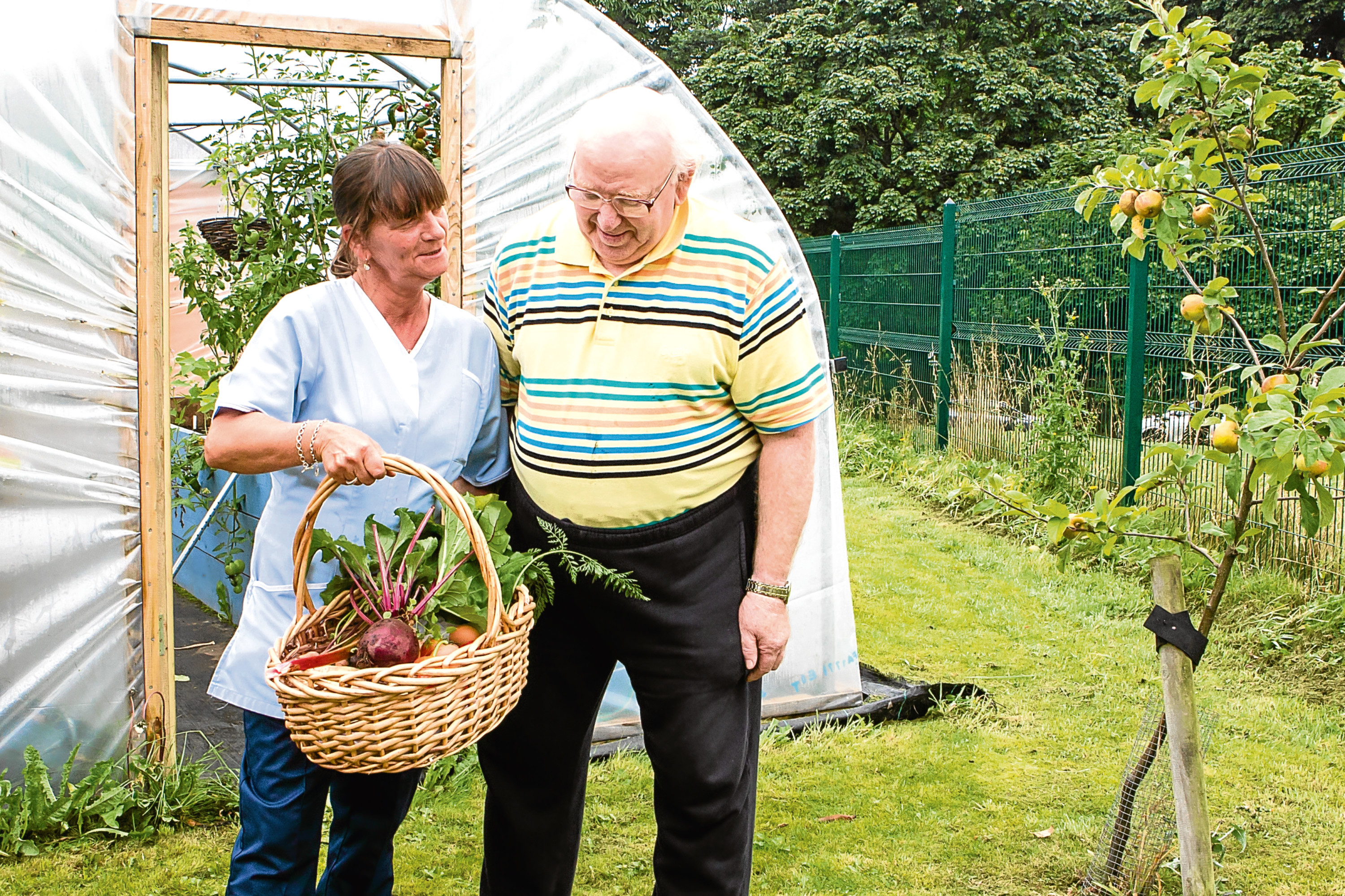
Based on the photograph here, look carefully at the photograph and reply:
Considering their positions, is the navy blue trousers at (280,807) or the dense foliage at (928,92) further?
the dense foliage at (928,92)

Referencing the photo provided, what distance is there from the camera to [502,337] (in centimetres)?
241

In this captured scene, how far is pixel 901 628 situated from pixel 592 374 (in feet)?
12.0

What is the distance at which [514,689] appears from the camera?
2.00 metres

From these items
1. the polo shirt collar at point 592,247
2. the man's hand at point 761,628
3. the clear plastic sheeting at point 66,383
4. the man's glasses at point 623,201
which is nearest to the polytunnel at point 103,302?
the clear plastic sheeting at point 66,383

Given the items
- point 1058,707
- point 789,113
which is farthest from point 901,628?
point 789,113

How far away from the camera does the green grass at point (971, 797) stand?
3.21 metres

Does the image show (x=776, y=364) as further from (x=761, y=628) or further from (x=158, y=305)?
(x=158, y=305)

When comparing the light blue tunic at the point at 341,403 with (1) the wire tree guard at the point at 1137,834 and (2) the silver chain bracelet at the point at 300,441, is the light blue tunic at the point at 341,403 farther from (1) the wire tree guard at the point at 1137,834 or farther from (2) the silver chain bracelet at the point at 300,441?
(1) the wire tree guard at the point at 1137,834

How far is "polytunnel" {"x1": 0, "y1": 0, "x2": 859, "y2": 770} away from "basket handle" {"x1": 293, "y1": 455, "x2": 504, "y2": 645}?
1.65 m

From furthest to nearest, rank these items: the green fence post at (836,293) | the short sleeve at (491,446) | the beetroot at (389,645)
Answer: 1. the green fence post at (836,293)
2. the short sleeve at (491,446)
3. the beetroot at (389,645)

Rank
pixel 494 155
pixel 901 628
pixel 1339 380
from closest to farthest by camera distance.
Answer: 1. pixel 1339 380
2. pixel 494 155
3. pixel 901 628

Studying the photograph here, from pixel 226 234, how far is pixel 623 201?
11.9ft

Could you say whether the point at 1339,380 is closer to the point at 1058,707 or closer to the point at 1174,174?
the point at 1174,174

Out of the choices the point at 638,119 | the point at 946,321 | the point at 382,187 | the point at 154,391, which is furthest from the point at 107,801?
the point at 946,321
